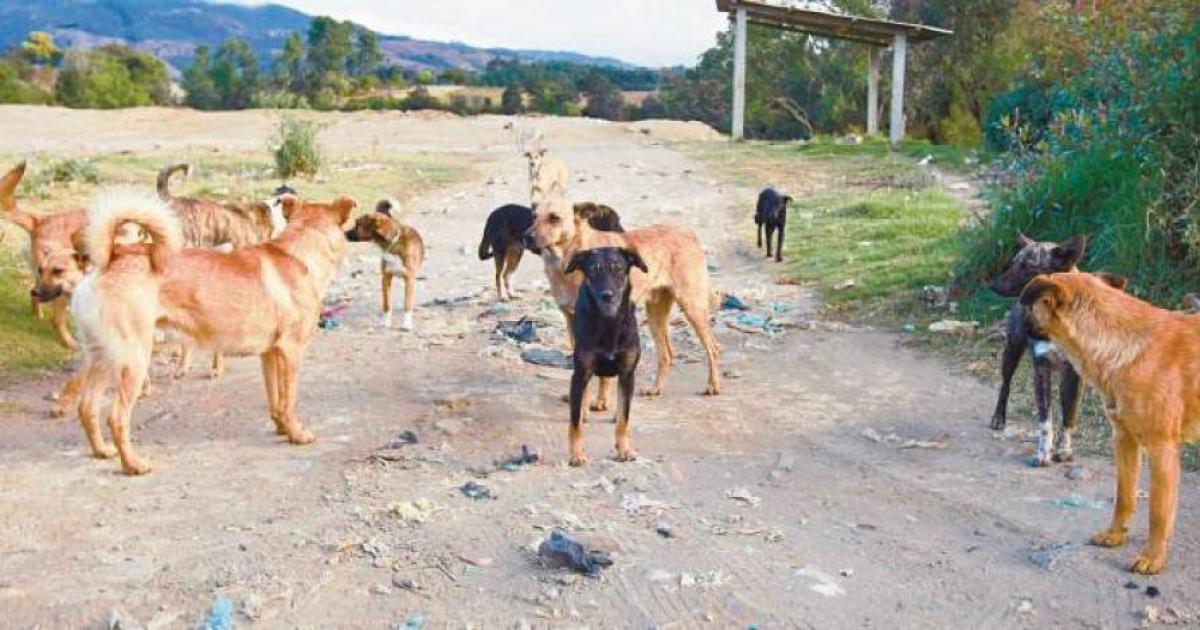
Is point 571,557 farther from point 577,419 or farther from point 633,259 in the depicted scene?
point 633,259

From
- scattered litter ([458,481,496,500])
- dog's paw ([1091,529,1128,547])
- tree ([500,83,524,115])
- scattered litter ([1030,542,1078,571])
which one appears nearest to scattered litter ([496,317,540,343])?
scattered litter ([458,481,496,500])

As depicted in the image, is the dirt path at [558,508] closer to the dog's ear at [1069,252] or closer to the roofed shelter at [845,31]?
the dog's ear at [1069,252]

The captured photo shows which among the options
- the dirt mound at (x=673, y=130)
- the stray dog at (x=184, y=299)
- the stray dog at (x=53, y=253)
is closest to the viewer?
the stray dog at (x=184, y=299)

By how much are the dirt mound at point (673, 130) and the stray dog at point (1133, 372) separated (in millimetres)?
32357

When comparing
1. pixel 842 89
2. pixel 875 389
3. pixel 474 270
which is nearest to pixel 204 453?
pixel 875 389

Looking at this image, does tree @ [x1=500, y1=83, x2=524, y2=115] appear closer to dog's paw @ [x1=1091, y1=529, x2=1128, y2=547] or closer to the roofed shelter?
the roofed shelter

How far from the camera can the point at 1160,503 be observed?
16.4 feet

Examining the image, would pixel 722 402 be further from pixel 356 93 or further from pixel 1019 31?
pixel 356 93

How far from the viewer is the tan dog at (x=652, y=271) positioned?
7906 mm

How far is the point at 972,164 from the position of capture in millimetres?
22625

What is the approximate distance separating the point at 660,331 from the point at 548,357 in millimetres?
1054

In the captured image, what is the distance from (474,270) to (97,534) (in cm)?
785

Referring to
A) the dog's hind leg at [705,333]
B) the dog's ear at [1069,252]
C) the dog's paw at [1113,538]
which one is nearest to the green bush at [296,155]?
the dog's hind leg at [705,333]

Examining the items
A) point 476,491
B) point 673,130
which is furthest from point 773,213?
point 673,130
